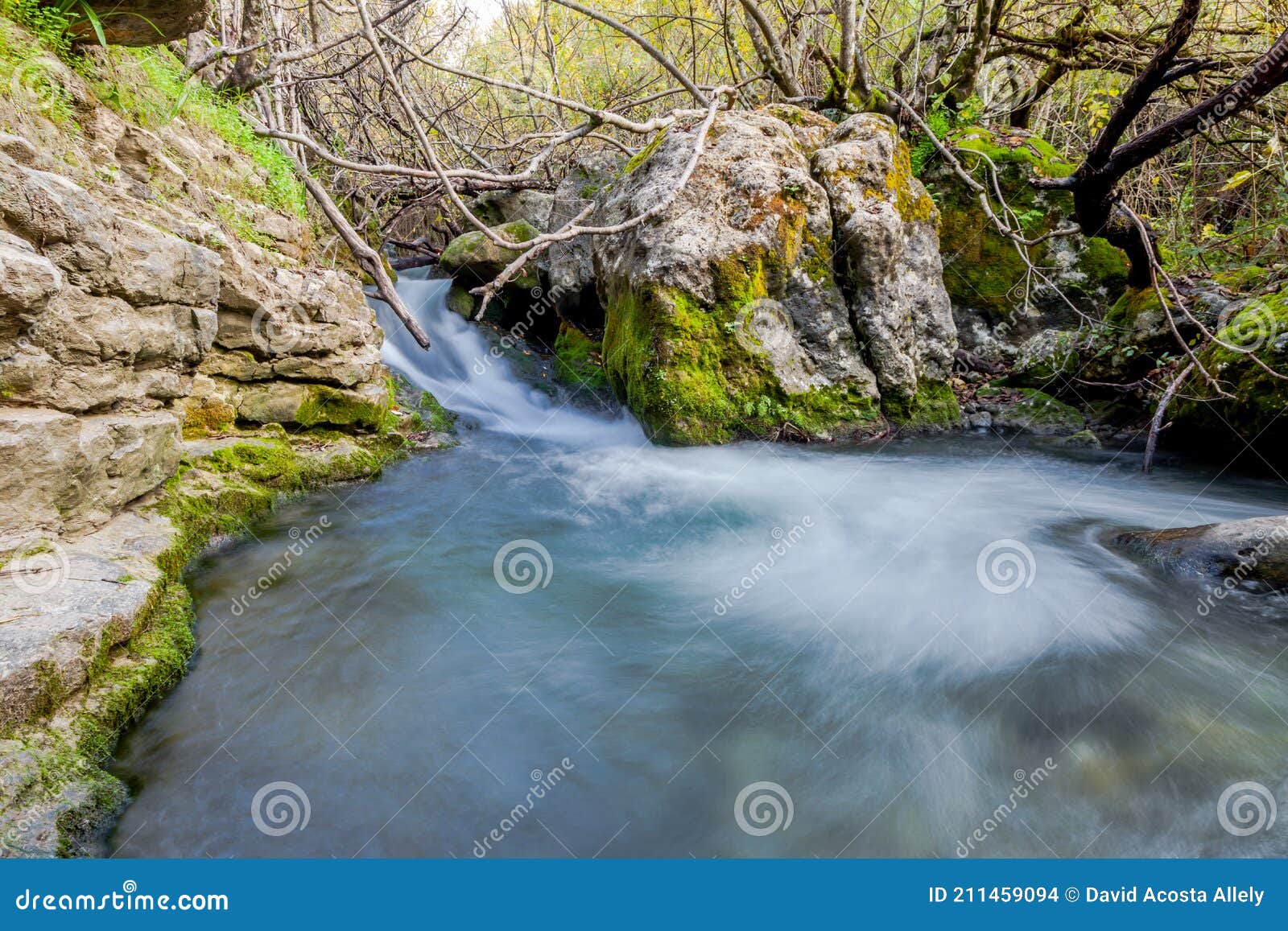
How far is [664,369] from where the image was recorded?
5695 millimetres

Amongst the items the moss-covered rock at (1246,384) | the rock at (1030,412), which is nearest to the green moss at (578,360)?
the rock at (1030,412)

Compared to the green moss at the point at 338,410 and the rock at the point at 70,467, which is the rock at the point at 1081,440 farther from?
the rock at the point at 70,467

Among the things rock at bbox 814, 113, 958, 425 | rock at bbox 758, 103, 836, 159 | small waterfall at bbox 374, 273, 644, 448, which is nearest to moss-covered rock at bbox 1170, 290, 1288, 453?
rock at bbox 814, 113, 958, 425

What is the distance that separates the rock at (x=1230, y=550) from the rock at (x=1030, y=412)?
10.0 feet

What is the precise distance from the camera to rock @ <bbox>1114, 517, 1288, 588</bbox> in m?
3.13

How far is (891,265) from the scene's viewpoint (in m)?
6.21

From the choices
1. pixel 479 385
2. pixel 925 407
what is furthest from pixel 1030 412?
pixel 479 385

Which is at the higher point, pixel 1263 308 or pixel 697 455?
pixel 1263 308

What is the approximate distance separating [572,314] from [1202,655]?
739 cm

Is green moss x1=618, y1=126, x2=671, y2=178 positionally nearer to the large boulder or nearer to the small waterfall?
the large boulder

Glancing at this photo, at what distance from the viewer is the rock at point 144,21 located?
333 centimetres

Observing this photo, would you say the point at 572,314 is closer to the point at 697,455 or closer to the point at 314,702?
the point at 697,455

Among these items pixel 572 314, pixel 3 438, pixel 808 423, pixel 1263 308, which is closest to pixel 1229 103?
pixel 1263 308

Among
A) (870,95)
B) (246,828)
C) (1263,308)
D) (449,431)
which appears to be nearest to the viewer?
(246,828)
